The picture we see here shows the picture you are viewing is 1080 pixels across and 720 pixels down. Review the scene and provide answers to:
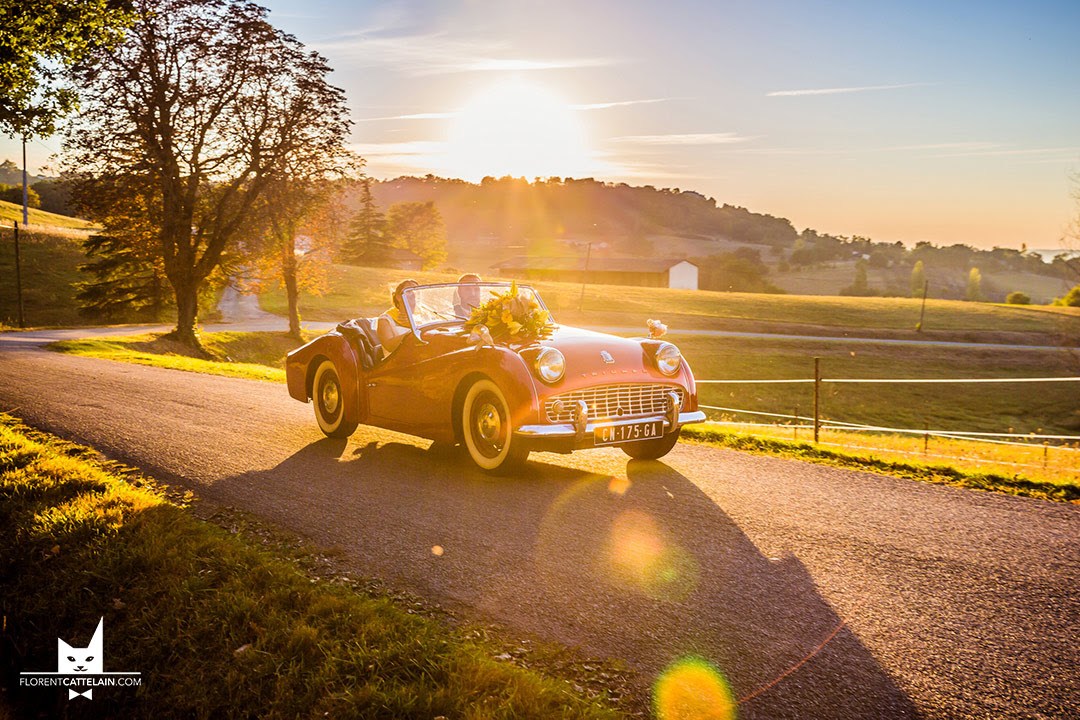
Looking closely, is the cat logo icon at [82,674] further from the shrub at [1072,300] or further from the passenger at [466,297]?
the shrub at [1072,300]

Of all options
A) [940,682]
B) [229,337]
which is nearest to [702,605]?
[940,682]

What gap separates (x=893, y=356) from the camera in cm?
5047

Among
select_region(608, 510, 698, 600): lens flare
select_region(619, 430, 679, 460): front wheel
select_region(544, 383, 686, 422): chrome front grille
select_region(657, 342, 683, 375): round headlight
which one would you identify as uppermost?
select_region(657, 342, 683, 375): round headlight

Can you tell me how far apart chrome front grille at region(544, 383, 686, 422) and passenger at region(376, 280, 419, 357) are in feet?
7.49

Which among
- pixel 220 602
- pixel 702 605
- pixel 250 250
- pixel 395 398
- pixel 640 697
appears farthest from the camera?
pixel 250 250

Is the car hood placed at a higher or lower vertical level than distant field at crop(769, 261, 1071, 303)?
lower

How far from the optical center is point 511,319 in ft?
24.5

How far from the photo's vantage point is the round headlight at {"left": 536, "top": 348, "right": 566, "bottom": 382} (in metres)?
6.71

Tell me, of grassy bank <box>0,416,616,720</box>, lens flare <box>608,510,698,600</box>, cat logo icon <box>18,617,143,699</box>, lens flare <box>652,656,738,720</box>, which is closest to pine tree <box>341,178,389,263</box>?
grassy bank <box>0,416,616,720</box>

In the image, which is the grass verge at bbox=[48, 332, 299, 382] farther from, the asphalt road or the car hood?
the car hood

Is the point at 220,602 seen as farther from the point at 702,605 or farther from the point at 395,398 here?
the point at 395,398

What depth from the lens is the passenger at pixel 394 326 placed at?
834cm

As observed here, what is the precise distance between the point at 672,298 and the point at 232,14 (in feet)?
177

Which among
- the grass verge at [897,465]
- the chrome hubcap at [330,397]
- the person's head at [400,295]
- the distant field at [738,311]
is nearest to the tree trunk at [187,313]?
the distant field at [738,311]
